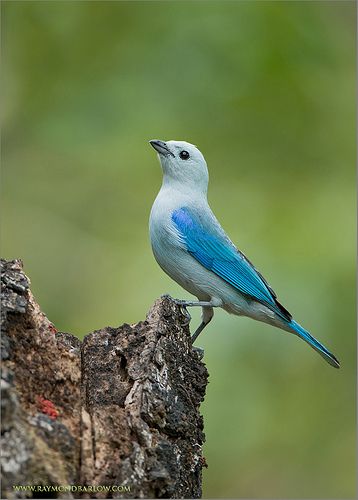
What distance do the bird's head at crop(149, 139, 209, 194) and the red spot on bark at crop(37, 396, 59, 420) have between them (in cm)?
406

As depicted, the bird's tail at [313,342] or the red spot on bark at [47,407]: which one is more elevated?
the bird's tail at [313,342]

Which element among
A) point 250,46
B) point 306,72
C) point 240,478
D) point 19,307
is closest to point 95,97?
point 250,46

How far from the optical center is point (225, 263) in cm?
786

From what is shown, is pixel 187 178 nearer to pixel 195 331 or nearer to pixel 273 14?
pixel 195 331

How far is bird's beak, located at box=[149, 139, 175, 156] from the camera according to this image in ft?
28.4

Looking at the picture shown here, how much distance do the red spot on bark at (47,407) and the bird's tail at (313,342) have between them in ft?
11.6

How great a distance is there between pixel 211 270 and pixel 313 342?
1.13 metres

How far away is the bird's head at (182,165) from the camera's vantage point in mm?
8570

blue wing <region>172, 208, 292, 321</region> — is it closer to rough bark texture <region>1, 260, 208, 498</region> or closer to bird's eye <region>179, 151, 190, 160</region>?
bird's eye <region>179, 151, 190, 160</region>

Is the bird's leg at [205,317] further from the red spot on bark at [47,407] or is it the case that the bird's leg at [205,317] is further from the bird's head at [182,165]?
the red spot on bark at [47,407]

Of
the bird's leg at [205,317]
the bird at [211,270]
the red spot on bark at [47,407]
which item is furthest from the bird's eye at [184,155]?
the red spot on bark at [47,407]

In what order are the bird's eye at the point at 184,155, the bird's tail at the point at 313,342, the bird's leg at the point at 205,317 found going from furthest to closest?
the bird's eye at the point at 184,155 → the bird's leg at the point at 205,317 → the bird's tail at the point at 313,342

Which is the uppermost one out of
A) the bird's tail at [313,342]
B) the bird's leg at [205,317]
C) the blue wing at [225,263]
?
the blue wing at [225,263]

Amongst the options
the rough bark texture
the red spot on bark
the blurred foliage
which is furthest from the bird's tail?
the red spot on bark
